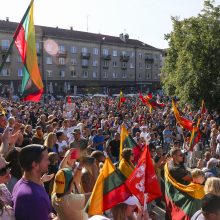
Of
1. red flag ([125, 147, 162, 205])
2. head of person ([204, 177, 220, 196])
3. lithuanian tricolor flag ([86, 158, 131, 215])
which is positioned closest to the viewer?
lithuanian tricolor flag ([86, 158, 131, 215])

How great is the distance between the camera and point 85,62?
6962 centimetres

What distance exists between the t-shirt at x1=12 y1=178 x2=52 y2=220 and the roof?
5602cm

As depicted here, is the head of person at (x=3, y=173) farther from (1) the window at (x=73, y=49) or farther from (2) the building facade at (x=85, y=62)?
(1) the window at (x=73, y=49)

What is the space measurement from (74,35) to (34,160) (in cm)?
6604

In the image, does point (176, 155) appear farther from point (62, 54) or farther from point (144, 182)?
point (62, 54)

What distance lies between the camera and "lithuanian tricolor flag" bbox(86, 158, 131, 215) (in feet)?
14.1

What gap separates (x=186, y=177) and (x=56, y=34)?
197 ft

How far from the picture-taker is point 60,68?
65.8 meters

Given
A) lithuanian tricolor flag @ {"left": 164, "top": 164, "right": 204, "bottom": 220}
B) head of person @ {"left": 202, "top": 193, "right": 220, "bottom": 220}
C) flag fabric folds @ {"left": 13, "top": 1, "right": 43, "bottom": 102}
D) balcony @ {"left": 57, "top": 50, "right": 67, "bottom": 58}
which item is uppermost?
balcony @ {"left": 57, "top": 50, "right": 67, "bottom": 58}

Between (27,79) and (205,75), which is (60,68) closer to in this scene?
(205,75)

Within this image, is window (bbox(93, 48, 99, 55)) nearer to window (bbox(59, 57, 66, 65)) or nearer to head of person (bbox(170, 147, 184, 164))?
window (bbox(59, 57, 66, 65))

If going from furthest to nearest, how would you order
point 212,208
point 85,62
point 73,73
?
point 85,62, point 73,73, point 212,208

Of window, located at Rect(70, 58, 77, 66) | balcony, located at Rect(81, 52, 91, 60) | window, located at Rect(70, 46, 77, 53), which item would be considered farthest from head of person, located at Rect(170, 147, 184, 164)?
balcony, located at Rect(81, 52, 91, 60)

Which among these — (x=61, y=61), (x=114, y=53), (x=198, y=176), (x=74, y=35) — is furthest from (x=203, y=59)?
(x=114, y=53)
